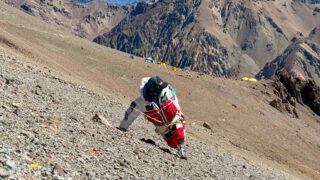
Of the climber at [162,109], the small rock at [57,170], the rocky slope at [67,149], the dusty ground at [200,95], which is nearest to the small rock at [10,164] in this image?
the rocky slope at [67,149]

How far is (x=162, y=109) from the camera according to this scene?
9961mm

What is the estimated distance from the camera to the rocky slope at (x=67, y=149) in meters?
5.18

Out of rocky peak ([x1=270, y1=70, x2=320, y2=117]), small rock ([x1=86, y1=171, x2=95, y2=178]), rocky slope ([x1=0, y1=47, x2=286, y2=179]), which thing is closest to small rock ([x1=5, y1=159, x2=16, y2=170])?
rocky slope ([x1=0, y1=47, x2=286, y2=179])

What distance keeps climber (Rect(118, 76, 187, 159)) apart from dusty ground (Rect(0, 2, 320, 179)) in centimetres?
1052

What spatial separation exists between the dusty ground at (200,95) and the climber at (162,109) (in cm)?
1052

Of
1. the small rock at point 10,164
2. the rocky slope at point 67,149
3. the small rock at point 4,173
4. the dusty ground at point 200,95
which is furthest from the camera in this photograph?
the dusty ground at point 200,95

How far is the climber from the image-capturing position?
9.85 m

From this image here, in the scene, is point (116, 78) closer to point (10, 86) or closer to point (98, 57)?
point (98, 57)

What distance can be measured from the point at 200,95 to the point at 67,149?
89.1 ft

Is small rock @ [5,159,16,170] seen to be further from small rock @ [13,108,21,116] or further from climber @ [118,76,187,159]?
climber @ [118,76,187,159]

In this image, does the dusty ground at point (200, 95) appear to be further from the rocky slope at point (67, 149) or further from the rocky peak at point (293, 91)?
the rocky slope at point (67, 149)

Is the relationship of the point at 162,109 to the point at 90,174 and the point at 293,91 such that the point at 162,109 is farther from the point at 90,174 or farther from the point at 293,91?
the point at 293,91

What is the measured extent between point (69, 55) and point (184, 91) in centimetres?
1241

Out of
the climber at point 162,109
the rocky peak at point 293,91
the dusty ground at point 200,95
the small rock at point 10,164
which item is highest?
the small rock at point 10,164
